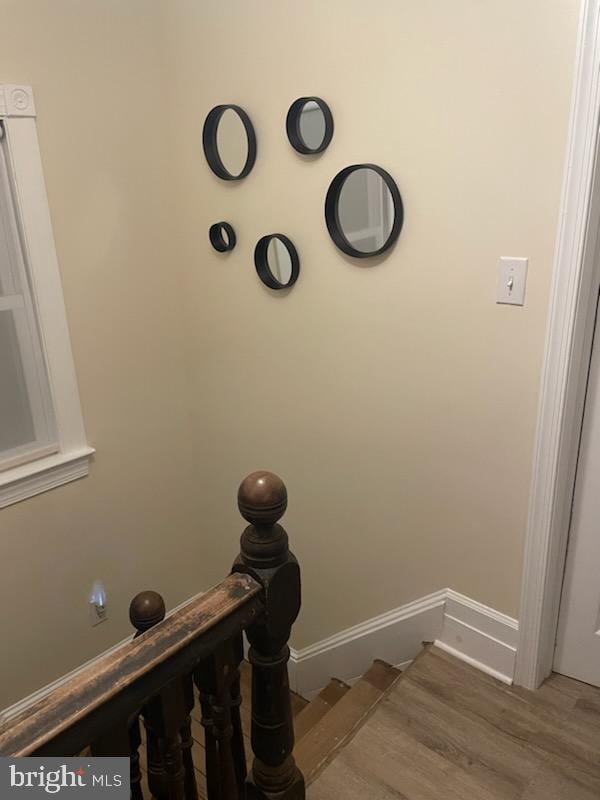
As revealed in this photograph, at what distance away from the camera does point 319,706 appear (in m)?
2.40

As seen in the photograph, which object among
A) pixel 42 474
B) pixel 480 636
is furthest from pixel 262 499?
pixel 42 474

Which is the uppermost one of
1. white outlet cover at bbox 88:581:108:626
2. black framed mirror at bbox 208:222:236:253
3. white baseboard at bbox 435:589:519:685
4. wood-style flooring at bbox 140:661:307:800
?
black framed mirror at bbox 208:222:236:253

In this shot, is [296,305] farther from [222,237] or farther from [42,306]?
[42,306]

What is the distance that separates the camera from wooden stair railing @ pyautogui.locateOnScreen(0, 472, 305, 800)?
89 cm

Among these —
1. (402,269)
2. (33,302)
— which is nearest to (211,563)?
(33,302)

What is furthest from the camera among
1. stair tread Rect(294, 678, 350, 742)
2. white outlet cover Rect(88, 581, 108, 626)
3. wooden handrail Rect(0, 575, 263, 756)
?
white outlet cover Rect(88, 581, 108, 626)

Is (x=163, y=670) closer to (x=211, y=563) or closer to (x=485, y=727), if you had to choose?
(x=485, y=727)

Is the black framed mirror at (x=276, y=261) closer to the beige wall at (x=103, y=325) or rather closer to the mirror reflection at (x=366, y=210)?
the mirror reflection at (x=366, y=210)

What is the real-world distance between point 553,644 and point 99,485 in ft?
5.46

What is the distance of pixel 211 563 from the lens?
9.59ft

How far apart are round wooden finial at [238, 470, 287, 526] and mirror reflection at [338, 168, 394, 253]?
3.24ft

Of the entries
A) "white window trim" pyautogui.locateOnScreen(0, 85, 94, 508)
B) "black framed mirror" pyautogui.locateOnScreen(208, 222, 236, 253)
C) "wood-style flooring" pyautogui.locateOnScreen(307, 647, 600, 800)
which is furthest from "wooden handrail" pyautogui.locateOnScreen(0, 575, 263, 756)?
"black framed mirror" pyautogui.locateOnScreen(208, 222, 236, 253)

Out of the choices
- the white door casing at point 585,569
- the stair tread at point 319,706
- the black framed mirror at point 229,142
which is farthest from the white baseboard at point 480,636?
the black framed mirror at point 229,142

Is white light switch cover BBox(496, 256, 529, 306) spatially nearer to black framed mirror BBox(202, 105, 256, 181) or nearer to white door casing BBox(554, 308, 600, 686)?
white door casing BBox(554, 308, 600, 686)
